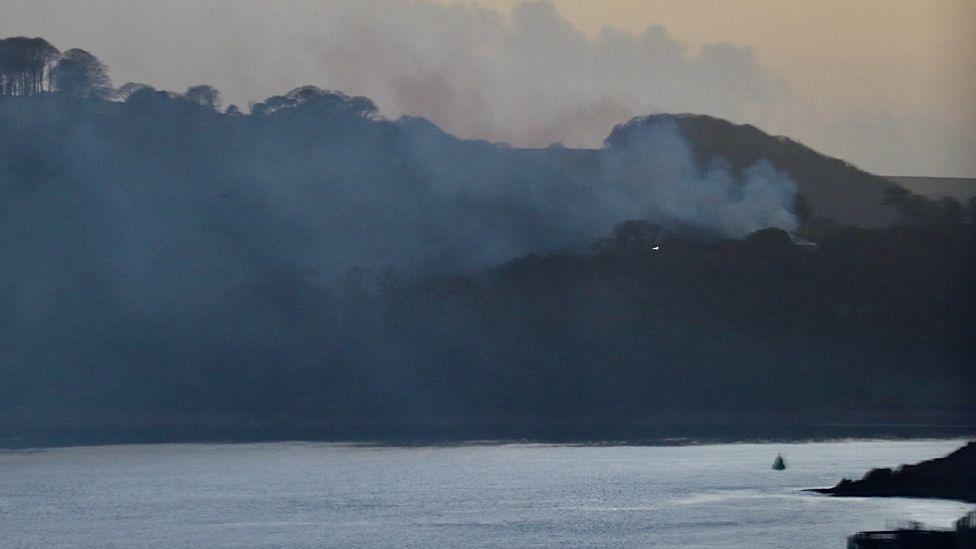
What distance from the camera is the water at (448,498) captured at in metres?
70.6

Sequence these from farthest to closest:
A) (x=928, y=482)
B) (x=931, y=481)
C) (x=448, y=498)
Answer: (x=448, y=498), (x=928, y=482), (x=931, y=481)

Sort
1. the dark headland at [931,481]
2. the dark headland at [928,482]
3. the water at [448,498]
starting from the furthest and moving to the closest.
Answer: the dark headland at [928,482] → the dark headland at [931,481] → the water at [448,498]

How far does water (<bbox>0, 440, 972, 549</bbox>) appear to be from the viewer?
232 feet

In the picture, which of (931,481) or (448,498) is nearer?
(931,481)

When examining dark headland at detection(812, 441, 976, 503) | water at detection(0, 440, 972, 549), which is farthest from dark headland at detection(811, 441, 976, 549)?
water at detection(0, 440, 972, 549)

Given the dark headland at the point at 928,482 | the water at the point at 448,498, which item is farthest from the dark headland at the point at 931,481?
the water at the point at 448,498

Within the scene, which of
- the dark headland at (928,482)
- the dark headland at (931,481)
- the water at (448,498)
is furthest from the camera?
the dark headland at (928,482)

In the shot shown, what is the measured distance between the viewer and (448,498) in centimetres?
9538

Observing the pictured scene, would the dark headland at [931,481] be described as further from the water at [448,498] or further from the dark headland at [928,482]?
the water at [448,498]

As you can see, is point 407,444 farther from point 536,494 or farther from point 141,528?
point 141,528

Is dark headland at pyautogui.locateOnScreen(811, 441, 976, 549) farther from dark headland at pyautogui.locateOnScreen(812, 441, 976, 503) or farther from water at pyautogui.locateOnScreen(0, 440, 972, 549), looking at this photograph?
water at pyautogui.locateOnScreen(0, 440, 972, 549)

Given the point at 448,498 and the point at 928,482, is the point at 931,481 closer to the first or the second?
the point at 928,482

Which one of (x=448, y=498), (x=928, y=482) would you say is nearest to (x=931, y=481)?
(x=928, y=482)

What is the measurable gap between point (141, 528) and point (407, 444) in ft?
291
